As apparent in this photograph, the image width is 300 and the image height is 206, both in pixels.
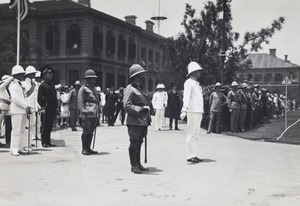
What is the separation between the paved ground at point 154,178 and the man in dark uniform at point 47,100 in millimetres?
623

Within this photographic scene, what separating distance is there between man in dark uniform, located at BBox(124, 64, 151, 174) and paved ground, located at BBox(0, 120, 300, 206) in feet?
1.02

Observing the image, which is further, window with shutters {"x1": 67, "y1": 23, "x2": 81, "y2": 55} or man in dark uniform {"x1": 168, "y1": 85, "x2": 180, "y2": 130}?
window with shutters {"x1": 67, "y1": 23, "x2": 81, "y2": 55}

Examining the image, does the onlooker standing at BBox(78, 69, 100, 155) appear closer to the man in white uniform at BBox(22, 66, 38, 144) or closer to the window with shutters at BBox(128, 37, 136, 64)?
the man in white uniform at BBox(22, 66, 38, 144)

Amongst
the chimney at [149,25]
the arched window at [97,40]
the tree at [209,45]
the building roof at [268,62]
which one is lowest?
the tree at [209,45]

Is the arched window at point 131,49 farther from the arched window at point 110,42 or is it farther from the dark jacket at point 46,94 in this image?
the dark jacket at point 46,94

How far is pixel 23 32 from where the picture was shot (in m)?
41.0

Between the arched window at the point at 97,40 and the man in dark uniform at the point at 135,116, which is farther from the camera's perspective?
the arched window at the point at 97,40

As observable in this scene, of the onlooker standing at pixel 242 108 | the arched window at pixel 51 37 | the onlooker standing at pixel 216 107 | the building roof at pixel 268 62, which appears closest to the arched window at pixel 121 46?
the arched window at pixel 51 37

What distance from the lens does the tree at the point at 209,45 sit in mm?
20594

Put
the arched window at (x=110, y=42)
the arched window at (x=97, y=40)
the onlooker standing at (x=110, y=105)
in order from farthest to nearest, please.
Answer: the arched window at (x=110, y=42) → the arched window at (x=97, y=40) → the onlooker standing at (x=110, y=105)

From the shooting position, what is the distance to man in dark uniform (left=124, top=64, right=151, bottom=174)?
24.5 feet

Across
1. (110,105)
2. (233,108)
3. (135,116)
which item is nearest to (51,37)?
(110,105)

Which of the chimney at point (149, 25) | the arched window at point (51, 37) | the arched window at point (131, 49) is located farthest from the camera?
the chimney at point (149, 25)

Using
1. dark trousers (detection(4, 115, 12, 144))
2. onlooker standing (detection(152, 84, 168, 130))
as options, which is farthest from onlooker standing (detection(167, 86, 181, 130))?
dark trousers (detection(4, 115, 12, 144))
